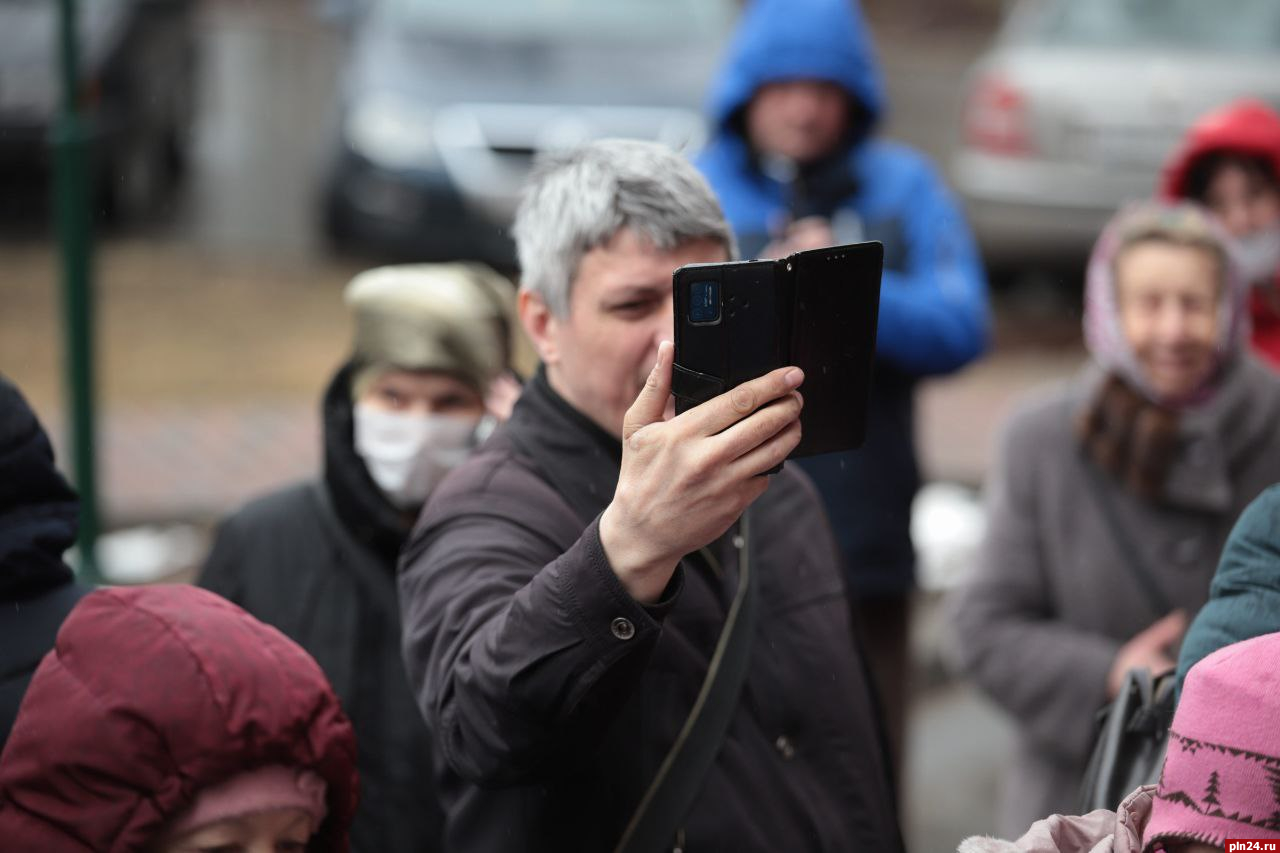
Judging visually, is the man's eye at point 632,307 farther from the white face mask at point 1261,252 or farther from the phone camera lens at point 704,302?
the white face mask at point 1261,252

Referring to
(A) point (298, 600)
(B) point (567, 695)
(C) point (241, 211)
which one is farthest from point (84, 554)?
(C) point (241, 211)

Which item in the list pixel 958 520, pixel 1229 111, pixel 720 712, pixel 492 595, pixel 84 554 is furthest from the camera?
pixel 958 520

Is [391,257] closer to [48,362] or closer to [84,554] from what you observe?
[48,362]

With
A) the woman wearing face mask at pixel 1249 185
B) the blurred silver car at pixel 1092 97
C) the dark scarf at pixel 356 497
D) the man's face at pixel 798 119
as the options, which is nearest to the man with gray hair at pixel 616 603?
the dark scarf at pixel 356 497

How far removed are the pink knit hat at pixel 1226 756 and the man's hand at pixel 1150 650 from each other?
126 centimetres

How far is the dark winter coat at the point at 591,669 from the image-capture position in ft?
6.85

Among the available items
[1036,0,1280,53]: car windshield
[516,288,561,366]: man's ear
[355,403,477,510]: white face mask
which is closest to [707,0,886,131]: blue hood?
[355,403,477,510]: white face mask

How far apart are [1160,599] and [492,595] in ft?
5.79

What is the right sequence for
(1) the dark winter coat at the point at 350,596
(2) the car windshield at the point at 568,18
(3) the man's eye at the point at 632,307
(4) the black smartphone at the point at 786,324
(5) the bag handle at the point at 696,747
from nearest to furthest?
(4) the black smartphone at the point at 786,324
(5) the bag handle at the point at 696,747
(3) the man's eye at the point at 632,307
(1) the dark winter coat at the point at 350,596
(2) the car windshield at the point at 568,18

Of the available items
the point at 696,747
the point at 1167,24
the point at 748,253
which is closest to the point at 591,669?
the point at 696,747

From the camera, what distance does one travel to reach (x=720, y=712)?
2434 millimetres

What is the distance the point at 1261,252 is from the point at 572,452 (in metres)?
2.65

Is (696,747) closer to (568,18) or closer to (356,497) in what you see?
(356,497)

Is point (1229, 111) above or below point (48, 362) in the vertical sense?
above
